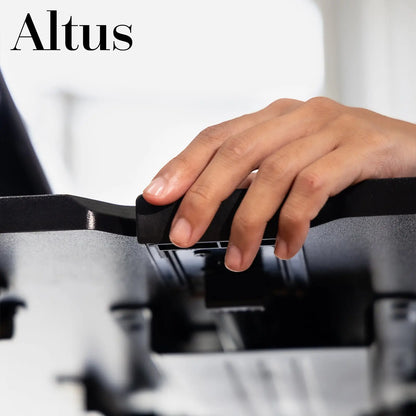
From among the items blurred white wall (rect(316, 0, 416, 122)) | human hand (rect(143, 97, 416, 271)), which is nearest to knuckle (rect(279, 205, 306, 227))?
human hand (rect(143, 97, 416, 271))

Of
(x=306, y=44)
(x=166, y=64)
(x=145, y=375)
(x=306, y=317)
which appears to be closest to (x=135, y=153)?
(x=166, y=64)

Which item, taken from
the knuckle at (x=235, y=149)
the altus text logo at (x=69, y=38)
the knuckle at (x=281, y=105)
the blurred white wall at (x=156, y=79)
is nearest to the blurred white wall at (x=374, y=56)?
the blurred white wall at (x=156, y=79)

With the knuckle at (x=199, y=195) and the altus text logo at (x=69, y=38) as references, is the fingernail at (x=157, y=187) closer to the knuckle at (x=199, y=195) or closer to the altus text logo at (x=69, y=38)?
the knuckle at (x=199, y=195)

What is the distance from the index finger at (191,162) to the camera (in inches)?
16.9

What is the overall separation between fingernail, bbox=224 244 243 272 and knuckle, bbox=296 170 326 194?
0.05m

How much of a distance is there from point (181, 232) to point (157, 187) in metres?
0.03

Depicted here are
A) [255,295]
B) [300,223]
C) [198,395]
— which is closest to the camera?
[300,223]

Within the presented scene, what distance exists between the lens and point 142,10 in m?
1.42

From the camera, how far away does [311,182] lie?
411 mm

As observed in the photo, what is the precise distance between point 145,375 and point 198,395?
0.20m

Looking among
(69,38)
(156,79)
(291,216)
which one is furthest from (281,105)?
(156,79)

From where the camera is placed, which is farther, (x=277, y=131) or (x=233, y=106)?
(x=233, y=106)

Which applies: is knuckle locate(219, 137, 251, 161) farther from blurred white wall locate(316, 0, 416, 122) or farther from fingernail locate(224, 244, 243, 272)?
blurred white wall locate(316, 0, 416, 122)

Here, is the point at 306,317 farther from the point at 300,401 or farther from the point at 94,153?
the point at 94,153
